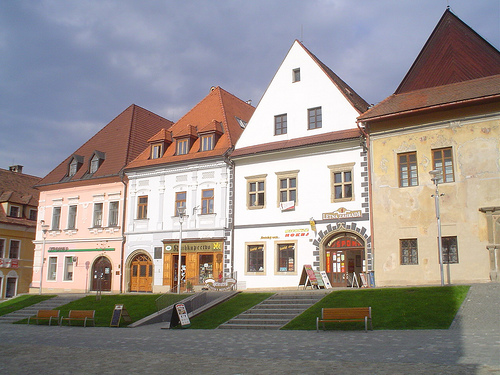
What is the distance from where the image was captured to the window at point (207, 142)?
32.6 m

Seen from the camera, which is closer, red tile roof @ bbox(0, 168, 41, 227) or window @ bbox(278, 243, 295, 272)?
window @ bbox(278, 243, 295, 272)

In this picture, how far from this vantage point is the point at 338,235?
2691cm

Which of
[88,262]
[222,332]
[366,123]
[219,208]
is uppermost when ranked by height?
[366,123]

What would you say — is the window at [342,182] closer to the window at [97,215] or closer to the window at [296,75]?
the window at [296,75]

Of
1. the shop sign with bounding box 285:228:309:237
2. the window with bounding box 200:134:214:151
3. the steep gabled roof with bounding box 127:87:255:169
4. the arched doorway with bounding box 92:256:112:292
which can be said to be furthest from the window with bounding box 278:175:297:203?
the arched doorway with bounding box 92:256:112:292

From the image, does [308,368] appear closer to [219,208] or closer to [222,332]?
[222,332]

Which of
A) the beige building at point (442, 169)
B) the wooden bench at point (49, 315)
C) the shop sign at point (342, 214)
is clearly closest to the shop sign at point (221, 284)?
the shop sign at point (342, 214)

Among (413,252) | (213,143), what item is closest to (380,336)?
(413,252)

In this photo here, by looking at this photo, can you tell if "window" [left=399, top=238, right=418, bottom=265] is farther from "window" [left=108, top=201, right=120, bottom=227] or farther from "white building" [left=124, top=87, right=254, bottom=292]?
"window" [left=108, top=201, right=120, bottom=227]

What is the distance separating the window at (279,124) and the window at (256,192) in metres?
2.98

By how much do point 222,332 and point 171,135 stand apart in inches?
813

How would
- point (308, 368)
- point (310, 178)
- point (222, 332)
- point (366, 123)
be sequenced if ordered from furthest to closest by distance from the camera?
point (310, 178) < point (366, 123) < point (222, 332) < point (308, 368)

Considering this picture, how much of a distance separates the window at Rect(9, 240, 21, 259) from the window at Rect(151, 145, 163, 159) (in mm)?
18440

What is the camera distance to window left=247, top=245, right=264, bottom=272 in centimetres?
2906
